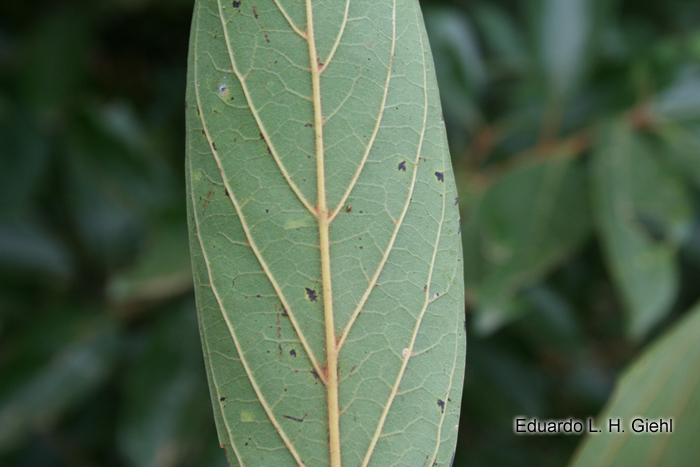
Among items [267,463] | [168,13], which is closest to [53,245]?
Answer: [168,13]

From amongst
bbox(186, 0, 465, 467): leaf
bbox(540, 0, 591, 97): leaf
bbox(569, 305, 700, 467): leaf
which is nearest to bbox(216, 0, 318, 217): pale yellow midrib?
bbox(186, 0, 465, 467): leaf

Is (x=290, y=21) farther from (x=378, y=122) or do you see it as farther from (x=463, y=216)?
(x=463, y=216)

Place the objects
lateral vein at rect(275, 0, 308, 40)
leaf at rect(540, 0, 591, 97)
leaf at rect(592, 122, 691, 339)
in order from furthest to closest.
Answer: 1. leaf at rect(540, 0, 591, 97)
2. leaf at rect(592, 122, 691, 339)
3. lateral vein at rect(275, 0, 308, 40)

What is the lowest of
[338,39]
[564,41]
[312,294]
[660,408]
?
[660,408]

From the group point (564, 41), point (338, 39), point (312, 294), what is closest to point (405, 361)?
point (312, 294)

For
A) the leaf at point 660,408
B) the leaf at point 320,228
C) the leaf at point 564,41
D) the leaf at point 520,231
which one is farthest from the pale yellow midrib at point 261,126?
the leaf at point 564,41

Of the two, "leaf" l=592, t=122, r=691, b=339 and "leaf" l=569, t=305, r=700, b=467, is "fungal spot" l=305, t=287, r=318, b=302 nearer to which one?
"leaf" l=569, t=305, r=700, b=467

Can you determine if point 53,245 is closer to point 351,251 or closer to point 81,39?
point 81,39
